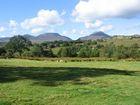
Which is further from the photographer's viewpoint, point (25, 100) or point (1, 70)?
point (1, 70)

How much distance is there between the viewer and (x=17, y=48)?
74375 mm

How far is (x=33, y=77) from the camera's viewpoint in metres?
21.8

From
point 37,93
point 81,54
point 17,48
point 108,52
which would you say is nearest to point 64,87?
point 37,93

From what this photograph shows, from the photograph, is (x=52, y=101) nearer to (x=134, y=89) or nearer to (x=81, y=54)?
(x=134, y=89)

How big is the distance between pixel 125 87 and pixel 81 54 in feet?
131

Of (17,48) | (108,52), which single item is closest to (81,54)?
(108,52)

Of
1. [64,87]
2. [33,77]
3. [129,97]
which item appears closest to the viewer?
[129,97]

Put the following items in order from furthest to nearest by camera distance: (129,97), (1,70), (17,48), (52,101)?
(17,48) < (1,70) < (129,97) < (52,101)

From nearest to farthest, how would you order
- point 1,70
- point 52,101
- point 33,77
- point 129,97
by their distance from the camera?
point 52,101 → point 129,97 → point 33,77 → point 1,70

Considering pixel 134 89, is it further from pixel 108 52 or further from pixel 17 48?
pixel 17 48

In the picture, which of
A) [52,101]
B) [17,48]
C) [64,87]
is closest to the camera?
[52,101]

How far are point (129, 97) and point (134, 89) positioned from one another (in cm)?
226

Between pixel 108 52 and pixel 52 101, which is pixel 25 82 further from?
pixel 108 52

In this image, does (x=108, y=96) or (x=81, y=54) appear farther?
(x=81, y=54)
